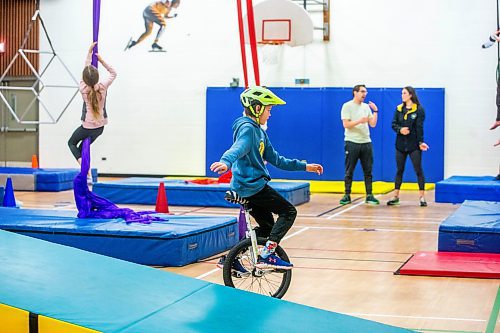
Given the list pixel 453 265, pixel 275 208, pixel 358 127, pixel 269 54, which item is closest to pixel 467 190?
pixel 358 127

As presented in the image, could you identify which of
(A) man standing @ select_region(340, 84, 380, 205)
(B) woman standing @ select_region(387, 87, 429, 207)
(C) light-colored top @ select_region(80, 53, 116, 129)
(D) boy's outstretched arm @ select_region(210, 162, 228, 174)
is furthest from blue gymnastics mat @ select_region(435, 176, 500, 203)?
(D) boy's outstretched arm @ select_region(210, 162, 228, 174)

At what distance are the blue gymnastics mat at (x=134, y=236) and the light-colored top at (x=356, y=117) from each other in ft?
14.2

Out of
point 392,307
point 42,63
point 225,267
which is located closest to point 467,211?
point 392,307

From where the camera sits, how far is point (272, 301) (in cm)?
447

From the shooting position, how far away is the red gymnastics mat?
646 centimetres

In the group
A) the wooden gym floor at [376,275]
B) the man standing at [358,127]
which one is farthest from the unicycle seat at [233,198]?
the man standing at [358,127]

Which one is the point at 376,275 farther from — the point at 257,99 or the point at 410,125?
the point at 410,125

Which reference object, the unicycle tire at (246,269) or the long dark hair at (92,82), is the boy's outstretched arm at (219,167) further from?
the long dark hair at (92,82)

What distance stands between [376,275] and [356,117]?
16.7ft

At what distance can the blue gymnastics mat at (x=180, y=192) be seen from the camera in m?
11.4

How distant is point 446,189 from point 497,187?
0.83 metres

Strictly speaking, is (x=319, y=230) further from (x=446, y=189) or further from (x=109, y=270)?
(x=109, y=270)

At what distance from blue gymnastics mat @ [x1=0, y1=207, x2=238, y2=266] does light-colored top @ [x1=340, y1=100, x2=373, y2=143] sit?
4.34 metres

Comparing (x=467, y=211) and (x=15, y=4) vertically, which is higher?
(x=15, y=4)
